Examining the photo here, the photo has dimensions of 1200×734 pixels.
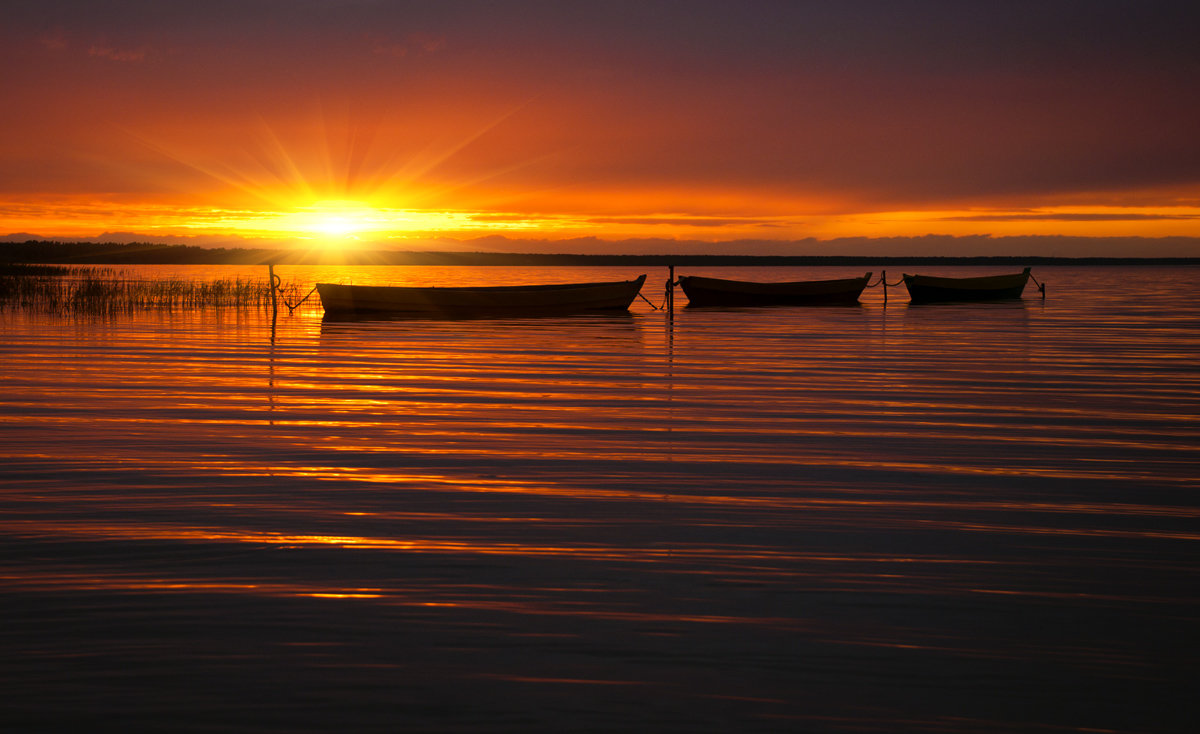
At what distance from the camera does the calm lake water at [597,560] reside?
410cm

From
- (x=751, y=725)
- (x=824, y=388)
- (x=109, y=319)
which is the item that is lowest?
(x=751, y=725)

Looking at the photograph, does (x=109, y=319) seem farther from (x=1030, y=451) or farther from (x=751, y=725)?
(x=751, y=725)

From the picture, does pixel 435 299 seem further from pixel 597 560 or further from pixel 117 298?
pixel 597 560

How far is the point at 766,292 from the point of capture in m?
46.2

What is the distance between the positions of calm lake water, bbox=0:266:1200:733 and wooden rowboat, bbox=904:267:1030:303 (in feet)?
123

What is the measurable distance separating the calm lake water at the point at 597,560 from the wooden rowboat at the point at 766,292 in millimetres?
31045

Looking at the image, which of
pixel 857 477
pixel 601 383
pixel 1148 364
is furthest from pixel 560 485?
pixel 1148 364

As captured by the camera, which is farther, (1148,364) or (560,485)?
(1148,364)

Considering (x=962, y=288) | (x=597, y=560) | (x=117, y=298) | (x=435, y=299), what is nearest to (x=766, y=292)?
(x=962, y=288)

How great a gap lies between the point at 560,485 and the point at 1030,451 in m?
4.96

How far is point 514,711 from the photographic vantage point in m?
3.96

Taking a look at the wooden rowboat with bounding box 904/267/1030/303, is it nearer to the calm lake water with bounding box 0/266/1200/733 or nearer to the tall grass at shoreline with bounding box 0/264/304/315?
the tall grass at shoreline with bounding box 0/264/304/315

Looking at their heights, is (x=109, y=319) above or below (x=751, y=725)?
above

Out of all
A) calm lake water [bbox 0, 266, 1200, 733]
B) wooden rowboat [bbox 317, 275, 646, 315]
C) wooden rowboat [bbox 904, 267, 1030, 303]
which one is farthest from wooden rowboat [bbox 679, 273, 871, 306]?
calm lake water [bbox 0, 266, 1200, 733]
